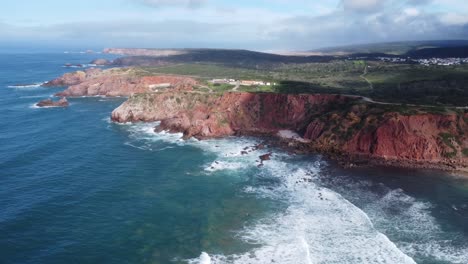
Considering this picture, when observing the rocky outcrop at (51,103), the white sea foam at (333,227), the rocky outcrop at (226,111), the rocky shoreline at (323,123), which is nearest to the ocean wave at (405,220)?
the white sea foam at (333,227)

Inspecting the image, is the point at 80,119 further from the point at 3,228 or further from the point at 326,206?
the point at 326,206

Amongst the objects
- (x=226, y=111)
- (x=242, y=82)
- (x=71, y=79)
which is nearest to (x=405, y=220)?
(x=226, y=111)

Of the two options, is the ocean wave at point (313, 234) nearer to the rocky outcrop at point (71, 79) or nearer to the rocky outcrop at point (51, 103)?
the rocky outcrop at point (51, 103)

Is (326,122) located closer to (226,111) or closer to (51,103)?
(226,111)

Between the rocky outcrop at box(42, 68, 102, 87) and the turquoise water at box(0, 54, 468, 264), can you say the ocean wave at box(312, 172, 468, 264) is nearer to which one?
the turquoise water at box(0, 54, 468, 264)

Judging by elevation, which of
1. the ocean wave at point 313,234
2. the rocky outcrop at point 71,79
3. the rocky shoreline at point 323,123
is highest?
the rocky outcrop at point 71,79

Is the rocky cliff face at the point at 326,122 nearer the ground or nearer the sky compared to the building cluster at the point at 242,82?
nearer the ground
